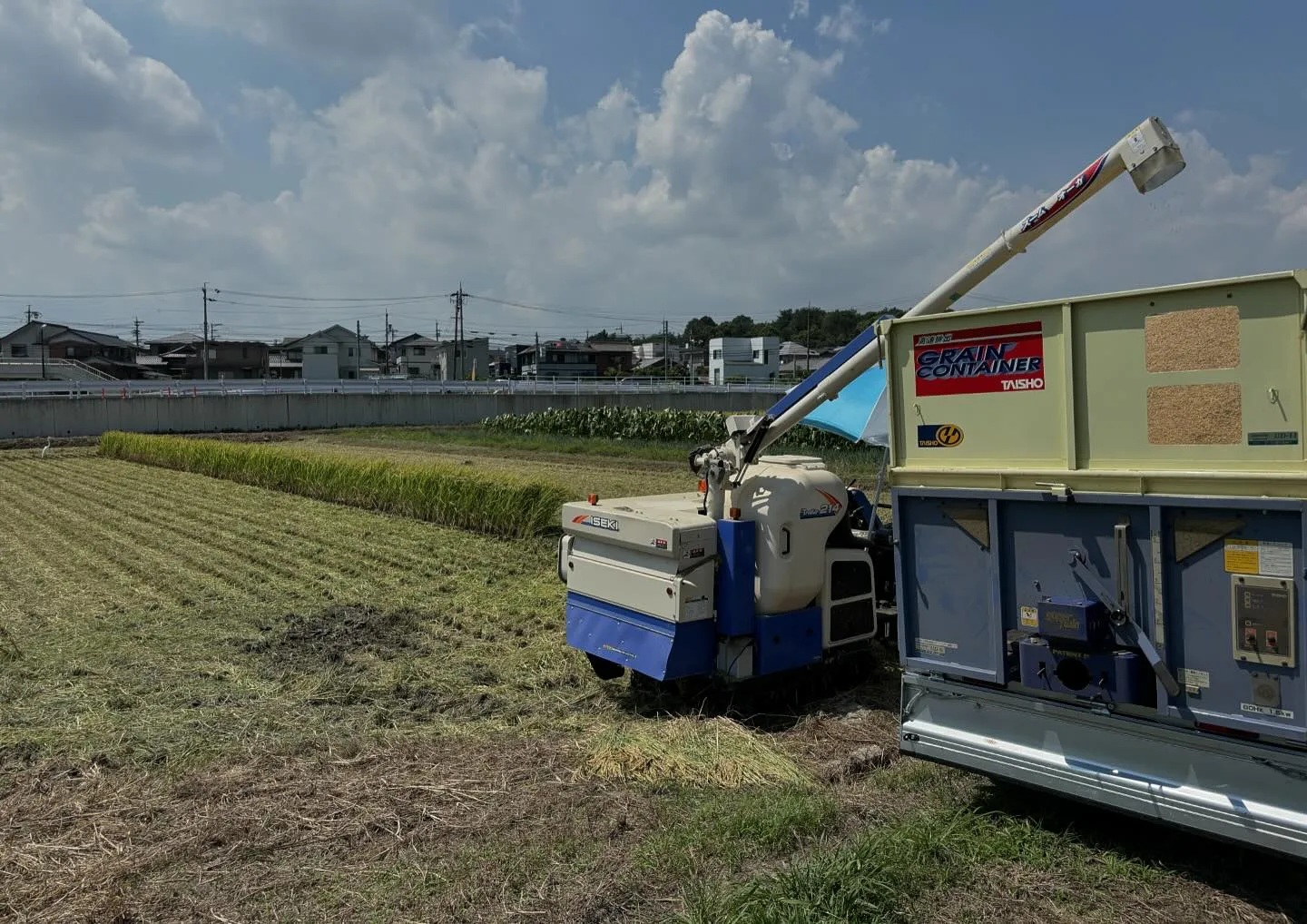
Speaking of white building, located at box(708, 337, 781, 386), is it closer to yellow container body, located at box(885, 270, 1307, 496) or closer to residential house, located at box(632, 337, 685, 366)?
residential house, located at box(632, 337, 685, 366)

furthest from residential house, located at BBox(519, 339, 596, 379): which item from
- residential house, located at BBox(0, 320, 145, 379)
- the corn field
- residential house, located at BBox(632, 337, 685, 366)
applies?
the corn field

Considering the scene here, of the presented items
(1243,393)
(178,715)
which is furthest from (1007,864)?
(178,715)

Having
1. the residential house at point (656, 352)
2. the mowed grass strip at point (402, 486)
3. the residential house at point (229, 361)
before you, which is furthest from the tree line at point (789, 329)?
the mowed grass strip at point (402, 486)

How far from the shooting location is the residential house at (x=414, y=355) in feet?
359

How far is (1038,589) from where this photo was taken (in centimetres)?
495

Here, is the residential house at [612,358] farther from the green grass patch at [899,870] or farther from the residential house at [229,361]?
the green grass patch at [899,870]

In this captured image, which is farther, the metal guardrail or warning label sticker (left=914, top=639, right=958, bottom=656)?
the metal guardrail

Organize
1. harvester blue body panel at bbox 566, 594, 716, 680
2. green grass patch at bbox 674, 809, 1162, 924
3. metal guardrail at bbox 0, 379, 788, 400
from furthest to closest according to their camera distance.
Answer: metal guardrail at bbox 0, 379, 788, 400 < harvester blue body panel at bbox 566, 594, 716, 680 < green grass patch at bbox 674, 809, 1162, 924

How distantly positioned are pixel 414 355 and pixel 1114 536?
11252 cm

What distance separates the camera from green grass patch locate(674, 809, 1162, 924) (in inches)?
159

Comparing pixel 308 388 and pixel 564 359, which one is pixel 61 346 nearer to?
pixel 564 359

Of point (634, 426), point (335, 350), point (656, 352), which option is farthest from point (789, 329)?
point (634, 426)

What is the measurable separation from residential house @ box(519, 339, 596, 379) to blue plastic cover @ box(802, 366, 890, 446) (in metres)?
86.5

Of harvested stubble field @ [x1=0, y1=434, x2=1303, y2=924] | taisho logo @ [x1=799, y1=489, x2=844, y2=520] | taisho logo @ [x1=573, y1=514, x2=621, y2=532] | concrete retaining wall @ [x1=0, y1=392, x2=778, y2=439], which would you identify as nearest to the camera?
harvested stubble field @ [x1=0, y1=434, x2=1303, y2=924]
